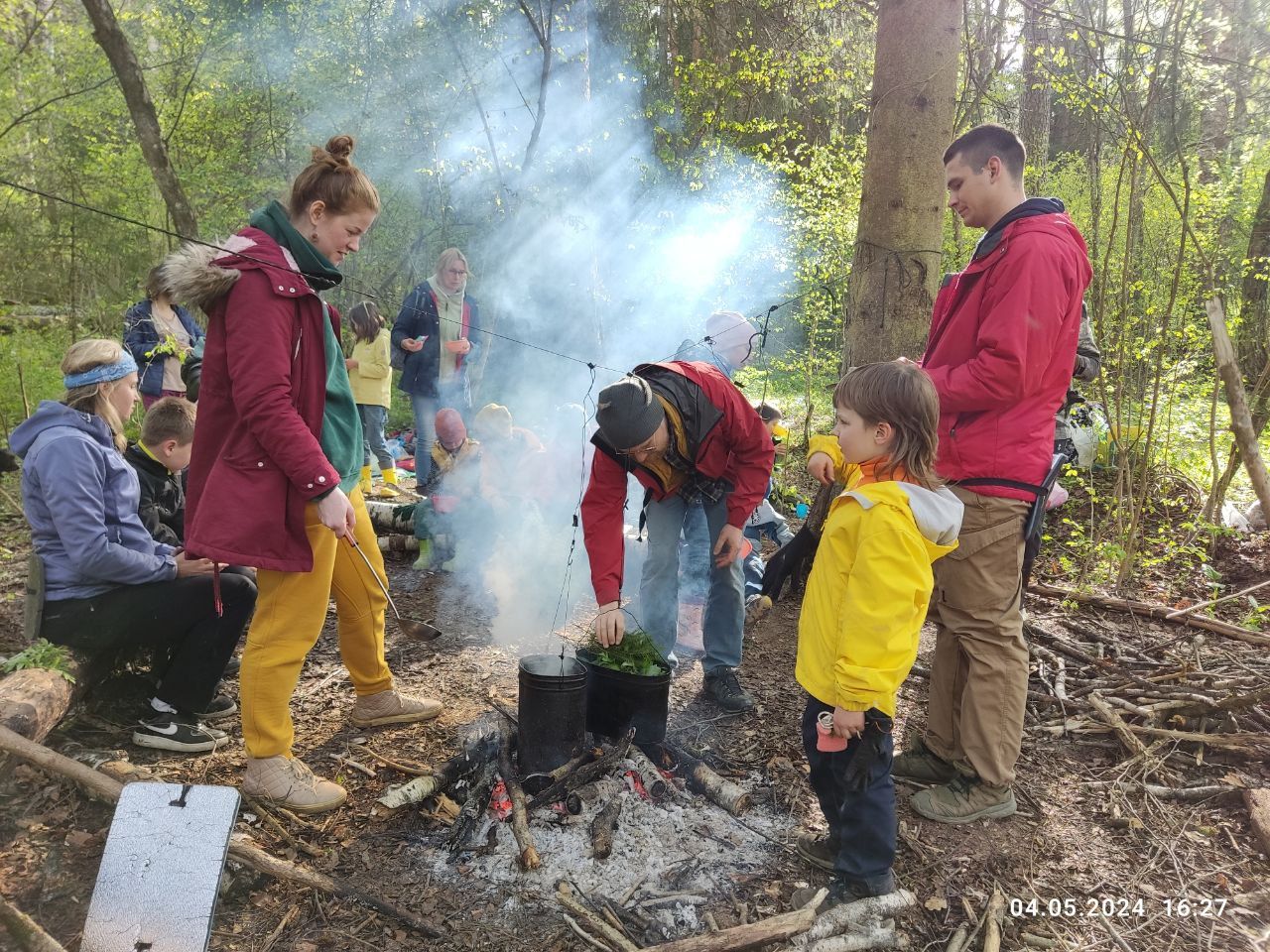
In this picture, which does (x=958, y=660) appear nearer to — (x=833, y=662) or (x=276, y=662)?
(x=833, y=662)

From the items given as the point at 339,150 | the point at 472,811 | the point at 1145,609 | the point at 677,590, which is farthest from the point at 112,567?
the point at 1145,609

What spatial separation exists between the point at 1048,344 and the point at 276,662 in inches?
114

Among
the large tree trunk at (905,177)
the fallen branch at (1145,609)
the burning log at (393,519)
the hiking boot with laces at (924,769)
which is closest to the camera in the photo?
the hiking boot with laces at (924,769)

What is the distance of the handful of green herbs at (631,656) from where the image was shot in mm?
3129

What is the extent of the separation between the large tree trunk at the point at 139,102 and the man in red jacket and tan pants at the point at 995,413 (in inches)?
296

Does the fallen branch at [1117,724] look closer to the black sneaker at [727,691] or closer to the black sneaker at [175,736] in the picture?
the black sneaker at [727,691]

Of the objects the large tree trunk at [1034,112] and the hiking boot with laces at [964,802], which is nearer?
the hiking boot with laces at [964,802]

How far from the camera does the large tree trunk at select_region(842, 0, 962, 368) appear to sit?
13.2 feet

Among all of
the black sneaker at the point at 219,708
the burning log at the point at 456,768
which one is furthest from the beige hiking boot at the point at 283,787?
the black sneaker at the point at 219,708

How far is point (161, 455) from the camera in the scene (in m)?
3.58

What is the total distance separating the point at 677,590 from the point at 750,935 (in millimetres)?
1844

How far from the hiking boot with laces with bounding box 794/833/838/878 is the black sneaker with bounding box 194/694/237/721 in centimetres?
252

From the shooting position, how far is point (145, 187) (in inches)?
461

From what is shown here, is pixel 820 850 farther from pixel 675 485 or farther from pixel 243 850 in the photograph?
pixel 243 850
